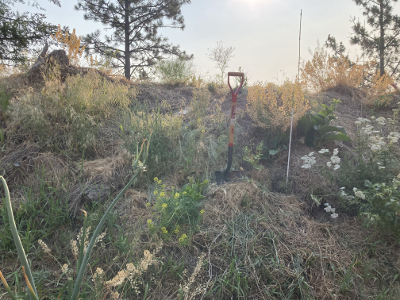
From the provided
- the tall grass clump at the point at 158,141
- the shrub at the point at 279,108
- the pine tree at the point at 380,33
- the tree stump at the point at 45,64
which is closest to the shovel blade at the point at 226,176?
the tall grass clump at the point at 158,141

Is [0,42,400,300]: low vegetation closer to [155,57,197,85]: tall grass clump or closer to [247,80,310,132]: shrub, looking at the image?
[247,80,310,132]: shrub

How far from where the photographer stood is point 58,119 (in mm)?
3623

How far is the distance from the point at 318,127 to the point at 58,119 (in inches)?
152

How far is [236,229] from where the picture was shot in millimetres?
2258

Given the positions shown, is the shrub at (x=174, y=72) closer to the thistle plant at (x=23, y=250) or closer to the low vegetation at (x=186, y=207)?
the low vegetation at (x=186, y=207)

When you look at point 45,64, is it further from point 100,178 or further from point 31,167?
point 100,178

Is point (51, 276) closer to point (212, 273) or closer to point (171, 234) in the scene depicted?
point (171, 234)

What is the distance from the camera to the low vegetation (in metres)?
1.82

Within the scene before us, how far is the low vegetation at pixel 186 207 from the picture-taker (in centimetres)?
182

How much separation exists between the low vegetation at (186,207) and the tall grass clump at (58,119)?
0.8 inches

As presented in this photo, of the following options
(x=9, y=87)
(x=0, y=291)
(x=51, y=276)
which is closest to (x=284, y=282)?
(x=51, y=276)

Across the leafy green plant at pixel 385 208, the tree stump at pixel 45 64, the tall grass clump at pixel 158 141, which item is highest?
the tree stump at pixel 45 64

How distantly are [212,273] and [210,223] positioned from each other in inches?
20.3

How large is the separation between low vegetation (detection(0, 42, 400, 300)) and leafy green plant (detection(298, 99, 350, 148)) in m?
0.02
